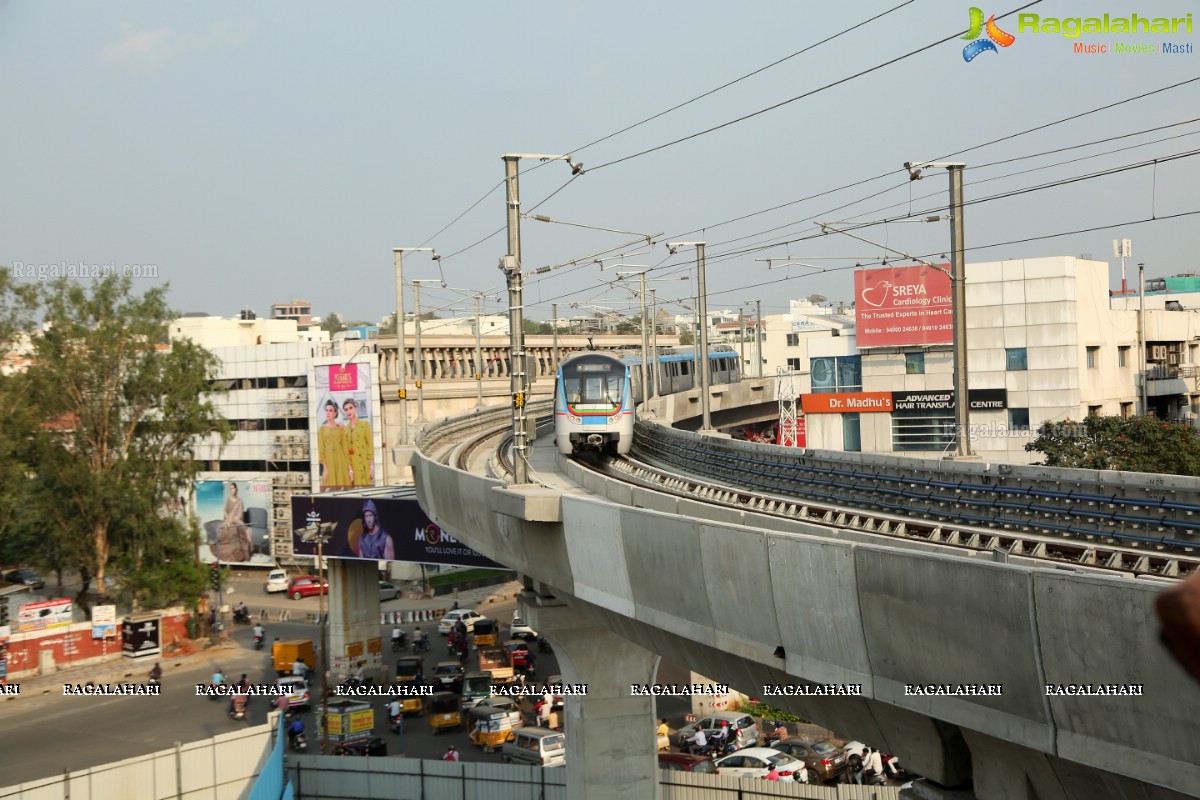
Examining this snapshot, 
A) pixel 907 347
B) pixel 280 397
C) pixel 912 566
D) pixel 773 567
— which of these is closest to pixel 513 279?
pixel 773 567

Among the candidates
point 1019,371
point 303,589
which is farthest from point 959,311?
point 303,589

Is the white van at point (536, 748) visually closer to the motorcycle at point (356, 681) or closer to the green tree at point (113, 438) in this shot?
the motorcycle at point (356, 681)

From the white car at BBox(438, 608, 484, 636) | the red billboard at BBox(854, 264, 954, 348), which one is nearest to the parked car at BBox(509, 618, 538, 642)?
the white car at BBox(438, 608, 484, 636)

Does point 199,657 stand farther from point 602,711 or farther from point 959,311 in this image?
point 959,311

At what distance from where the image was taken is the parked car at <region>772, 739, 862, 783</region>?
98.5 ft

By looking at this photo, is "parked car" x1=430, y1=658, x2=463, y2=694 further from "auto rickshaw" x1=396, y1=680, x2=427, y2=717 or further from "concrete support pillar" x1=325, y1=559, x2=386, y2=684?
"concrete support pillar" x1=325, y1=559, x2=386, y2=684

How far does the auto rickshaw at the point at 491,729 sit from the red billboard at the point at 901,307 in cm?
3041

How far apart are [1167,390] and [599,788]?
4434cm

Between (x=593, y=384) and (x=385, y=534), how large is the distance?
16528 mm

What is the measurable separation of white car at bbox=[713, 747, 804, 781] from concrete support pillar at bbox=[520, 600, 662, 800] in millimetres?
6510

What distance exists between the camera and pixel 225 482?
7581cm

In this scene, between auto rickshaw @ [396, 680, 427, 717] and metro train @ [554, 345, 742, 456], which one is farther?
auto rickshaw @ [396, 680, 427, 717]

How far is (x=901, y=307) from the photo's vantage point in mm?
56312

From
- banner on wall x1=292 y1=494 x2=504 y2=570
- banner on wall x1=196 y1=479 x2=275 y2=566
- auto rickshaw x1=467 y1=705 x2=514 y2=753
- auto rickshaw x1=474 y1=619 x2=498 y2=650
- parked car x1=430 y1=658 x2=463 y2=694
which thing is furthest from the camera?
banner on wall x1=196 y1=479 x2=275 y2=566
